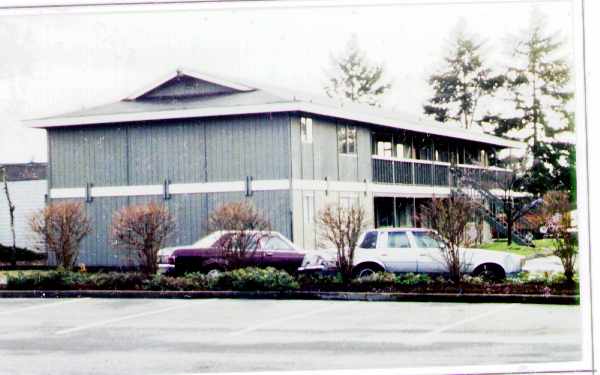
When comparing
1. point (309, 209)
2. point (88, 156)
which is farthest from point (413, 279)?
point (88, 156)

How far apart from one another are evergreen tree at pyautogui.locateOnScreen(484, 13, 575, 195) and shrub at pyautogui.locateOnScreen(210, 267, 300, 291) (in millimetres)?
3746

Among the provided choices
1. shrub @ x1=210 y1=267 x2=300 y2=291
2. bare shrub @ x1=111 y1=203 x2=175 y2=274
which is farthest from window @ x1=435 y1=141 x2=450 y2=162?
bare shrub @ x1=111 y1=203 x2=175 y2=274

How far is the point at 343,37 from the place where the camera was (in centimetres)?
1072

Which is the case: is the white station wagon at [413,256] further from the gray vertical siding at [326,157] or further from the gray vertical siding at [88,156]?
the gray vertical siding at [88,156]

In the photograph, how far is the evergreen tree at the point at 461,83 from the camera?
36.5 ft

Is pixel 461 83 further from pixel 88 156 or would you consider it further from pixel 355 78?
pixel 88 156

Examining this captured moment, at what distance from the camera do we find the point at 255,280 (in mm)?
12539

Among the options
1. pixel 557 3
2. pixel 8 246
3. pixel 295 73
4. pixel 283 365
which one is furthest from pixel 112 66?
pixel 557 3

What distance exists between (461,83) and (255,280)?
4.08 metres

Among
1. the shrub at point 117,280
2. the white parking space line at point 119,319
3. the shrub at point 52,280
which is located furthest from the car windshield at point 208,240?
the shrub at point 52,280

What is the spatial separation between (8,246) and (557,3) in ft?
27.3

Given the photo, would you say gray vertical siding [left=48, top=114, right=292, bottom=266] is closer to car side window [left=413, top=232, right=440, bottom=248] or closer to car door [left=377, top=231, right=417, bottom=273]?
car door [left=377, top=231, right=417, bottom=273]

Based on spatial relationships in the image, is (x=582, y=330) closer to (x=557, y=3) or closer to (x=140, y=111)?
(x=557, y=3)

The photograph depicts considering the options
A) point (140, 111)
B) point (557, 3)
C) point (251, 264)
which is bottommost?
point (251, 264)
